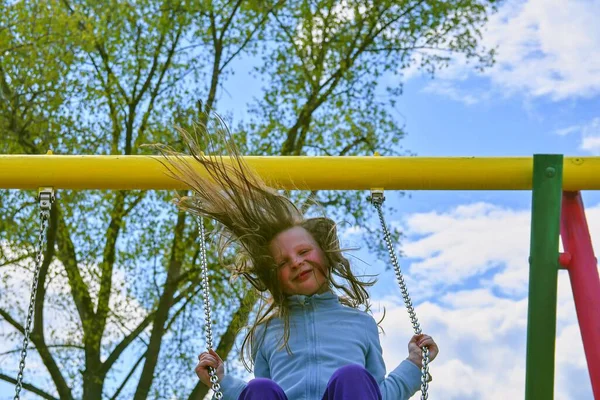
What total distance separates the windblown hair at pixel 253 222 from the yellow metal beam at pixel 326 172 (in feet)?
0.53

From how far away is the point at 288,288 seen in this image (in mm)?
2369

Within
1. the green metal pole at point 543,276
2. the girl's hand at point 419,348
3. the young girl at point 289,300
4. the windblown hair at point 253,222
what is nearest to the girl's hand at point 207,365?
the young girl at point 289,300

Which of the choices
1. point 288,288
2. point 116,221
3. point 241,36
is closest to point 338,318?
point 288,288

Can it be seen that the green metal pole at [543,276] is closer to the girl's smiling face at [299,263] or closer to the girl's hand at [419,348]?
the girl's hand at [419,348]

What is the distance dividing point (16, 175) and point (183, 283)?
5.68 m

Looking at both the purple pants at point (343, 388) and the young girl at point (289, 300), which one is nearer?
the purple pants at point (343, 388)

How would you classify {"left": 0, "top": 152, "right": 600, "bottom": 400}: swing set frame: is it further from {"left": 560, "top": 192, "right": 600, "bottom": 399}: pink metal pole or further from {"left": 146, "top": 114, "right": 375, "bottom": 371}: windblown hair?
{"left": 146, "top": 114, "right": 375, "bottom": 371}: windblown hair

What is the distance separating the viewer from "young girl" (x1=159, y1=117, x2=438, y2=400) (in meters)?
2.16

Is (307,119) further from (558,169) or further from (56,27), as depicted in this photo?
(558,169)

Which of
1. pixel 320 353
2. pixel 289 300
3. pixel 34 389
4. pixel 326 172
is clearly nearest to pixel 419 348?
pixel 320 353

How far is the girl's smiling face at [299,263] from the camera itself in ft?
7.73

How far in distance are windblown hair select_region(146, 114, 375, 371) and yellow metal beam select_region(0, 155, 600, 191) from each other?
0.53 feet

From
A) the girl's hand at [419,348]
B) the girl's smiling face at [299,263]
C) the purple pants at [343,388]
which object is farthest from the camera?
the girl's smiling face at [299,263]

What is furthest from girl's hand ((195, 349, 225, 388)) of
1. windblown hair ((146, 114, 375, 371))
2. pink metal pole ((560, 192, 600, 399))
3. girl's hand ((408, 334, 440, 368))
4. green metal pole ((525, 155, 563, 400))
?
pink metal pole ((560, 192, 600, 399))
